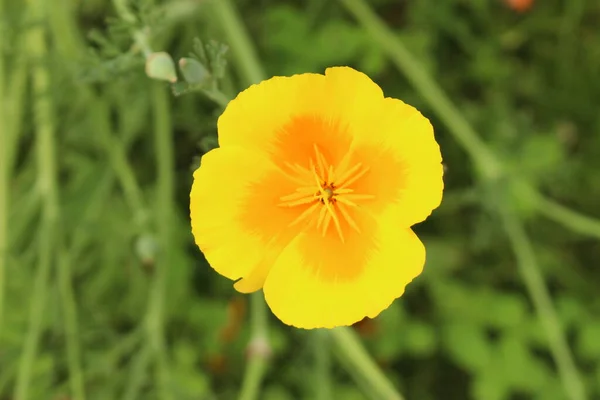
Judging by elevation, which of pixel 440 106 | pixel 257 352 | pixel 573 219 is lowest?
pixel 257 352

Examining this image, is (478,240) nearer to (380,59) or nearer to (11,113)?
(380,59)

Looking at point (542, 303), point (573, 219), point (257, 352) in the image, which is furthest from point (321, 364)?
point (573, 219)

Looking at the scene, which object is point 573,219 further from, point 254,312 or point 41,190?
point 41,190

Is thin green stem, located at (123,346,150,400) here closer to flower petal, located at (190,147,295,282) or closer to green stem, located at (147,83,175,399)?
green stem, located at (147,83,175,399)

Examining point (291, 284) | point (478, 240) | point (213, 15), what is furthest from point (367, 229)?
point (213, 15)

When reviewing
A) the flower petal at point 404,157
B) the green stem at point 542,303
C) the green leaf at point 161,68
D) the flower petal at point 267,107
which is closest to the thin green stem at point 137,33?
the green leaf at point 161,68

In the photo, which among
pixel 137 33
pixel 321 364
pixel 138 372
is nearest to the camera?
pixel 137 33

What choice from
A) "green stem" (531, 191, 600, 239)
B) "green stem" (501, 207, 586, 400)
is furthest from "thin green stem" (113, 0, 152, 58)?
"green stem" (531, 191, 600, 239)

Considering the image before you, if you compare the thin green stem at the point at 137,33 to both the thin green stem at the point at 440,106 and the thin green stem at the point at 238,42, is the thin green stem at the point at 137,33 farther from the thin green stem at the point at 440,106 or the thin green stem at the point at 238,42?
the thin green stem at the point at 440,106
